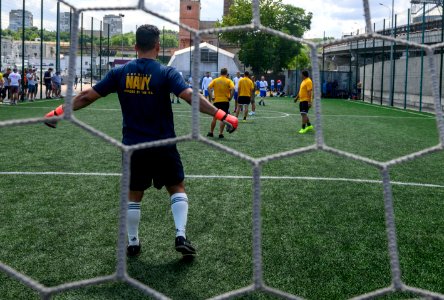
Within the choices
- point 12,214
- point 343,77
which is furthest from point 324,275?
point 343,77

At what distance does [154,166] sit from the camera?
129 inches

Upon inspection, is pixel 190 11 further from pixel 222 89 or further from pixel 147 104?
pixel 222 89

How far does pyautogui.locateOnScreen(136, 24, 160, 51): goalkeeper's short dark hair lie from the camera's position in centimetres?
310

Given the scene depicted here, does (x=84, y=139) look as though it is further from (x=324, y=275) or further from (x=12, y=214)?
(x=324, y=275)

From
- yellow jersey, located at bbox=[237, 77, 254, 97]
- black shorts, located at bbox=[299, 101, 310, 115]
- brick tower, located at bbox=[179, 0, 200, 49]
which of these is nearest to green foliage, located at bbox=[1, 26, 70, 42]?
yellow jersey, located at bbox=[237, 77, 254, 97]

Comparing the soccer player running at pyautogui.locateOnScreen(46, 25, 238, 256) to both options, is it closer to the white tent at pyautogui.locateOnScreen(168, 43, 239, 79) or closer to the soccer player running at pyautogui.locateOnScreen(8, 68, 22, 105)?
the soccer player running at pyautogui.locateOnScreen(8, 68, 22, 105)

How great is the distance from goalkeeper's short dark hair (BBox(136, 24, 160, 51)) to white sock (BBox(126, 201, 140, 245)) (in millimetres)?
969

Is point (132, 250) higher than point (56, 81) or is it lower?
lower

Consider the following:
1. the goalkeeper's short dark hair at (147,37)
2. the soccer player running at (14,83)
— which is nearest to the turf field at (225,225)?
the goalkeeper's short dark hair at (147,37)

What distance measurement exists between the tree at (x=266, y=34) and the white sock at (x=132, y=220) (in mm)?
1244

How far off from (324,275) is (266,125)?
33.2ft

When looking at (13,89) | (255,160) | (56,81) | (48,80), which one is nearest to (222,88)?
(255,160)

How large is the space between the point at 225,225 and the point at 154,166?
107cm

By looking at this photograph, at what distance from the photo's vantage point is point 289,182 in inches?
229
